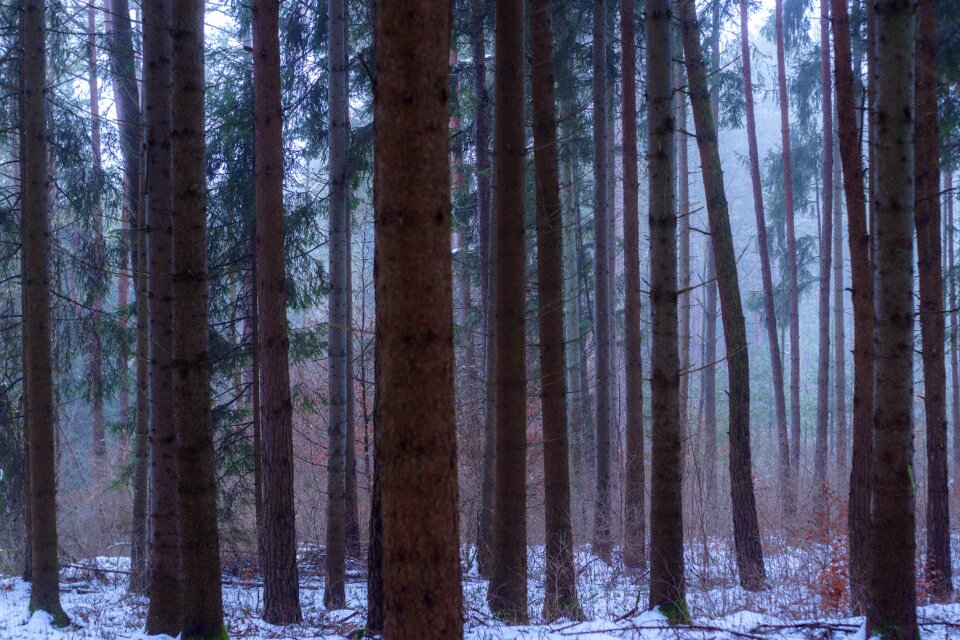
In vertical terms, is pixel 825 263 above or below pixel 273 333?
above

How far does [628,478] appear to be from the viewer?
1112cm

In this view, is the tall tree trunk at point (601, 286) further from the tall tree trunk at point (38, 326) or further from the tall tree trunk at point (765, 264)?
the tall tree trunk at point (38, 326)

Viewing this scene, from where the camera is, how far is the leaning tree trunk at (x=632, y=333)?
1082 centimetres

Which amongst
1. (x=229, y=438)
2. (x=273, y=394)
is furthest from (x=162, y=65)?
(x=229, y=438)

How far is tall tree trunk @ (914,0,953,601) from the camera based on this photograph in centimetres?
857

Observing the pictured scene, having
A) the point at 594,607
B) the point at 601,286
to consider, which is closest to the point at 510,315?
the point at 594,607

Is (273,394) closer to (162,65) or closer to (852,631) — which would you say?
(162,65)

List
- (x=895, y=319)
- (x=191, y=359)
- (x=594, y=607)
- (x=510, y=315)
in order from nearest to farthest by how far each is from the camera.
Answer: (x=895, y=319) < (x=191, y=359) < (x=510, y=315) < (x=594, y=607)

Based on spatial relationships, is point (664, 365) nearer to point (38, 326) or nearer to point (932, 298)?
point (932, 298)

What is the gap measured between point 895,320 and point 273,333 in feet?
18.7

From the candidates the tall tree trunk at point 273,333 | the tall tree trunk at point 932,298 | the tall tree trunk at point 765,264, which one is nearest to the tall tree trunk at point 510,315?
the tall tree trunk at point 273,333

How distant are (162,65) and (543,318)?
4.25m

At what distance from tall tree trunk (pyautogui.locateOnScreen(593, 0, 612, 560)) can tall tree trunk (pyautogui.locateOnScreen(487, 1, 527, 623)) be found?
15.1 ft

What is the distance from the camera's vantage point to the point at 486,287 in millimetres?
12531
